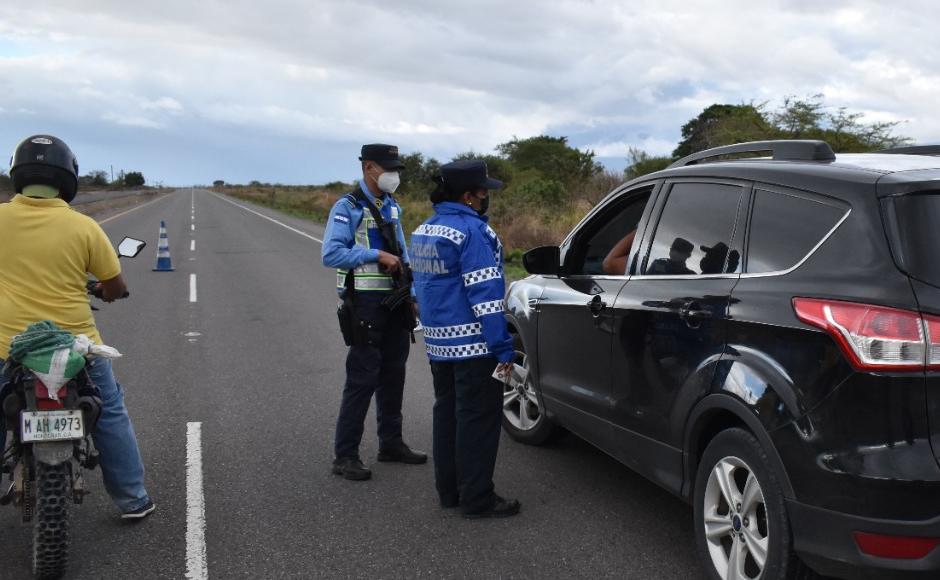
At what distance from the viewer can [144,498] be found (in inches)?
168

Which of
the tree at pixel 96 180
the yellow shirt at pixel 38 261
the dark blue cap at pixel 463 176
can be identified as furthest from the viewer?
the tree at pixel 96 180

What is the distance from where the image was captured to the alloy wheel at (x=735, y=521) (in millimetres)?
3068

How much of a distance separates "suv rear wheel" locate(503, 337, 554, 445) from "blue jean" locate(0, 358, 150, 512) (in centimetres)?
222

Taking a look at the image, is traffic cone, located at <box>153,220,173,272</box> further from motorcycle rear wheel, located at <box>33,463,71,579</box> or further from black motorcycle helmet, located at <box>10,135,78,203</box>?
motorcycle rear wheel, located at <box>33,463,71,579</box>

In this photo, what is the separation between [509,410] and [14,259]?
3075 mm

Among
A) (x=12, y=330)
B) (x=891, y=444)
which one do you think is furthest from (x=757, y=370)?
(x=12, y=330)

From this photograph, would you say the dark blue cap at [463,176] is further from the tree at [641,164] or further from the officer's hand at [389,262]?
the tree at [641,164]

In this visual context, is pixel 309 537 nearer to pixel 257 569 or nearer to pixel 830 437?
pixel 257 569

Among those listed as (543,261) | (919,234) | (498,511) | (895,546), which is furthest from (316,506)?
(919,234)

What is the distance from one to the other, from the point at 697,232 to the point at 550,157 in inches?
1670

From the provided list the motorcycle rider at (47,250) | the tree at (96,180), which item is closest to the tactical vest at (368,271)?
the motorcycle rider at (47,250)

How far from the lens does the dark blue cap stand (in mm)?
4176

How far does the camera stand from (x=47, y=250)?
3.77 metres

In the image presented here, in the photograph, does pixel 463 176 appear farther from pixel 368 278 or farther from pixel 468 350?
pixel 368 278
